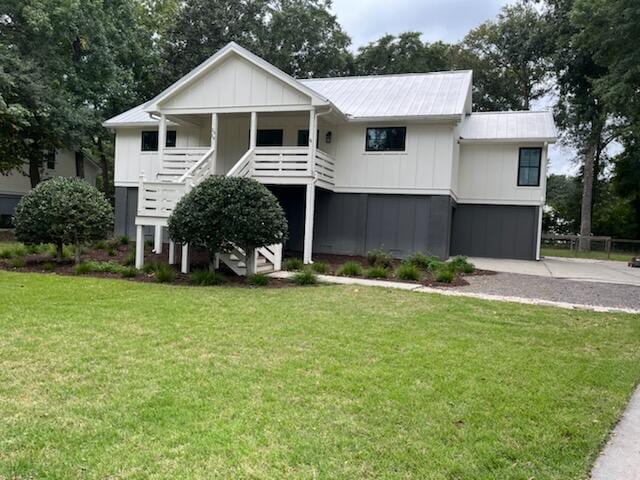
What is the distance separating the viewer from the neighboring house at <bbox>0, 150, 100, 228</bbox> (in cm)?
2888

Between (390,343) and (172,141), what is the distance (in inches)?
599

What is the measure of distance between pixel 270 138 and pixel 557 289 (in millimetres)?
10665

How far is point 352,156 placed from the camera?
53.4ft

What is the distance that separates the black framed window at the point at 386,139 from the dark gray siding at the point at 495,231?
433 centimetres

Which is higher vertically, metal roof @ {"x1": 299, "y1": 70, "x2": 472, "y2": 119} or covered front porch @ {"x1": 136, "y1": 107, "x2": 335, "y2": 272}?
metal roof @ {"x1": 299, "y1": 70, "x2": 472, "y2": 119}

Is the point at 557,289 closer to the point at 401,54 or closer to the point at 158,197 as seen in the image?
the point at 158,197

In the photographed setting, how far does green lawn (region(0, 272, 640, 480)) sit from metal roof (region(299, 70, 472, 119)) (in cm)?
989

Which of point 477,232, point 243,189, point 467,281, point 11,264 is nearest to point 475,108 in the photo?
point 477,232

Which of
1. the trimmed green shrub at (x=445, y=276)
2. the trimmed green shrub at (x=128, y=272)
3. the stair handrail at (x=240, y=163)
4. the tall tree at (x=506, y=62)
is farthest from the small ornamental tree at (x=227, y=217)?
the tall tree at (x=506, y=62)

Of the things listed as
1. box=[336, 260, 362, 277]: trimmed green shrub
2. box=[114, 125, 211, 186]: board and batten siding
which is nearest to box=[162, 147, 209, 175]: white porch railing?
box=[114, 125, 211, 186]: board and batten siding

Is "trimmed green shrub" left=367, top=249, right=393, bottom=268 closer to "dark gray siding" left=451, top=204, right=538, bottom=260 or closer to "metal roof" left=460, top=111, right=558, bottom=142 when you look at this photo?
"dark gray siding" left=451, top=204, right=538, bottom=260

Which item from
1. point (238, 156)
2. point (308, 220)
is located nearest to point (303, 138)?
point (238, 156)

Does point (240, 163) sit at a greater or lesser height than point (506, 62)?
lesser

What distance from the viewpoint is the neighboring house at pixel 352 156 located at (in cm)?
1432
